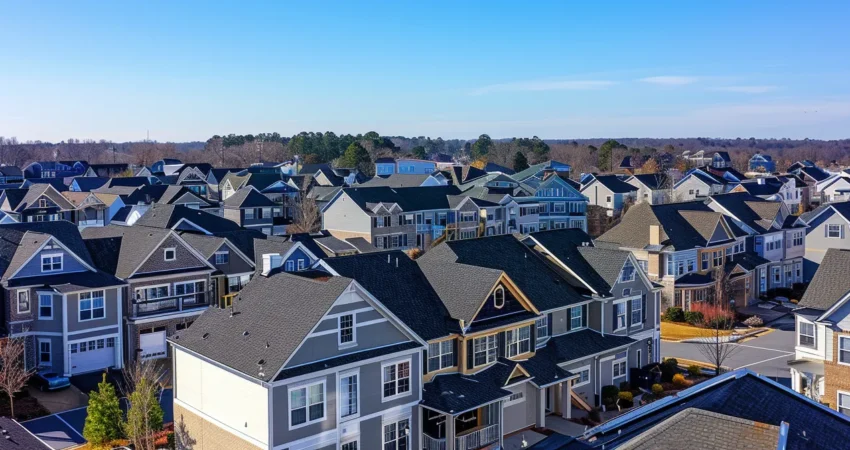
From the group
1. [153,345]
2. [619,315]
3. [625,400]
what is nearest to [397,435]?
[625,400]

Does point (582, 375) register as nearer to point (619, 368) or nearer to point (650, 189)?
point (619, 368)

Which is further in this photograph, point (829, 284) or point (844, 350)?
point (829, 284)

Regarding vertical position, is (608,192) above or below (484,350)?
above

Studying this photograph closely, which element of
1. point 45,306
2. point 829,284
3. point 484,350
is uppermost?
point 829,284

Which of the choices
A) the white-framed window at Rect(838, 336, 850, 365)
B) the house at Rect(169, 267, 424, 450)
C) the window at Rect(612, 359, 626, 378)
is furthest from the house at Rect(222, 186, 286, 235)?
the white-framed window at Rect(838, 336, 850, 365)

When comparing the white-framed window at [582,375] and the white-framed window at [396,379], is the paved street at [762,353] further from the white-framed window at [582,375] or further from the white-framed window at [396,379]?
the white-framed window at [396,379]

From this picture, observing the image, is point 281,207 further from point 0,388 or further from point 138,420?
point 138,420
